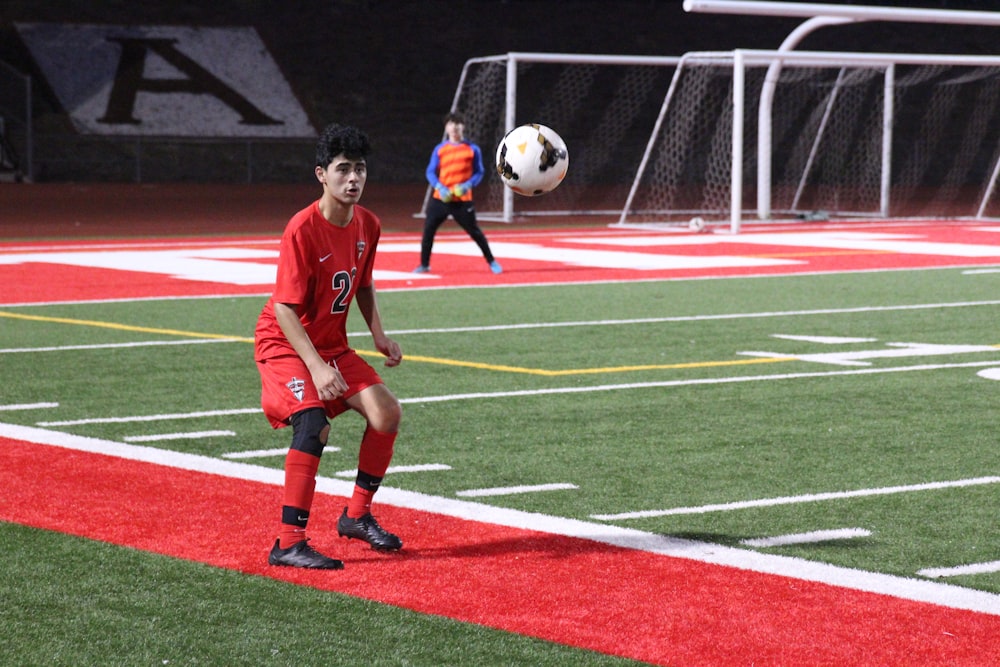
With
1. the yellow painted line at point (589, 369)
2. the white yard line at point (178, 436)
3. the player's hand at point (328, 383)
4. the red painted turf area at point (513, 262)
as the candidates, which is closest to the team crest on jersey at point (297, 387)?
the player's hand at point (328, 383)

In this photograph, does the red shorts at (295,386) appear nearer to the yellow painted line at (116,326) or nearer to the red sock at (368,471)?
the red sock at (368,471)

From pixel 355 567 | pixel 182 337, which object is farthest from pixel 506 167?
pixel 182 337

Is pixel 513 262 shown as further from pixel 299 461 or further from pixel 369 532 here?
pixel 299 461

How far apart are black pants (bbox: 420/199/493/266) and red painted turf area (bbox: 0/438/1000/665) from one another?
11.2 meters

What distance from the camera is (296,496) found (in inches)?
237

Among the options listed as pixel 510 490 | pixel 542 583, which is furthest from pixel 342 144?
pixel 510 490

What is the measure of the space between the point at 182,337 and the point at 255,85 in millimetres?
33711

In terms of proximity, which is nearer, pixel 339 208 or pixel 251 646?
pixel 251 646

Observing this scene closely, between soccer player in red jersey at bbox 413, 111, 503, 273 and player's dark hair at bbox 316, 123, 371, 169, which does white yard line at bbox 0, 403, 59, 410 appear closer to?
player's dark hair at bbox 316, 123, 371, 169

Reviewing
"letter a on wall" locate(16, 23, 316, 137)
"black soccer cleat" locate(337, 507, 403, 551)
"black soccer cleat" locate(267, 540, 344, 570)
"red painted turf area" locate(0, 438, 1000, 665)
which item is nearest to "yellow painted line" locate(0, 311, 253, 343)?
"red painted turf area" locate(0, 438, 1000, 665)

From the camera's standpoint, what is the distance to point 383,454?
632cm

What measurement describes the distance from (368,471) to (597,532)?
942mm

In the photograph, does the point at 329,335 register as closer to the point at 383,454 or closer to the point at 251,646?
the point at 383,454

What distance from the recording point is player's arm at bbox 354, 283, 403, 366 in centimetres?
648
